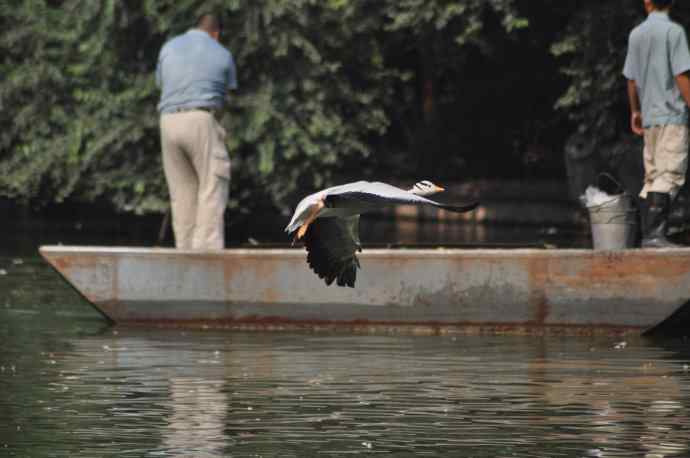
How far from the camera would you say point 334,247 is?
1062cm

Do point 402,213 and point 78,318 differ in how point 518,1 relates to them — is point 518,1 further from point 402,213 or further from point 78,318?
point 78,318

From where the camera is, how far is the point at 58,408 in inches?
397

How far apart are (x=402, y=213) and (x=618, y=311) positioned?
53.6 feet

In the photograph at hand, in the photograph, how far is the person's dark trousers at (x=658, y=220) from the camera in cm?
1398

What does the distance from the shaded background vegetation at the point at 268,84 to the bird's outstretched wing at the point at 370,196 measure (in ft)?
36.8

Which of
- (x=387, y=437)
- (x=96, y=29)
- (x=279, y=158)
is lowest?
(x=387, y=437)

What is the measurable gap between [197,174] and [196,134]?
1.40ft

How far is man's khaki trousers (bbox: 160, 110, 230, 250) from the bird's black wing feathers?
15.9 feet

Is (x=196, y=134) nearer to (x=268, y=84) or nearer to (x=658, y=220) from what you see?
(x=658, y=220)

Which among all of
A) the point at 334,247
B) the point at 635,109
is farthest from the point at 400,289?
the point at 334,247

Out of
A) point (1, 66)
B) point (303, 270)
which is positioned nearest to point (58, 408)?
point (303, 270)

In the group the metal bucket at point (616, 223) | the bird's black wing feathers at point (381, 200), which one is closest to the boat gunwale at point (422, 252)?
Answer: the metal bucket at point (616, 223)

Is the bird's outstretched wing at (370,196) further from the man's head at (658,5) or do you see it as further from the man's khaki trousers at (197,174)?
the man's khaki trousers at (197,174)

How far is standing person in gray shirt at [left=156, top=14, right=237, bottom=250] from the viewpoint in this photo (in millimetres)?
14891
